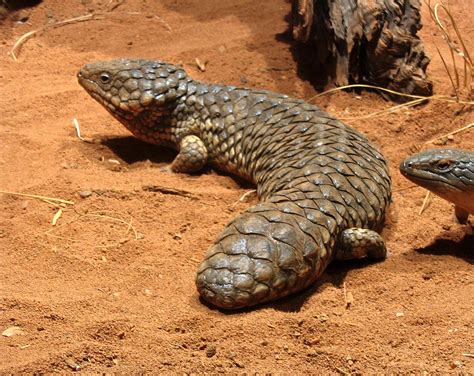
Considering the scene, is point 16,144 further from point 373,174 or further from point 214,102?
point 373,174

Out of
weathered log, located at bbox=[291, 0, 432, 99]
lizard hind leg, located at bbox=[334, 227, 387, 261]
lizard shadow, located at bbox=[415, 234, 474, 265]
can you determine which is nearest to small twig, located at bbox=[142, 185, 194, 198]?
lizard hind leg, located at bbox=[334, 227, 387, 261]

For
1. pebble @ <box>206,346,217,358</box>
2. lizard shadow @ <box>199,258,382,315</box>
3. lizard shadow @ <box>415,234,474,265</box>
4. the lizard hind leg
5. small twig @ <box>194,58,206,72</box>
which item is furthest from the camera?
small twig @ <box>194,58,206,72</box>

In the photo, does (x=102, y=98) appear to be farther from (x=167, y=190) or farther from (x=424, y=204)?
(x=424, y=204)

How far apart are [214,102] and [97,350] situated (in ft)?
8.68

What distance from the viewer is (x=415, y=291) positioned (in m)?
3.79

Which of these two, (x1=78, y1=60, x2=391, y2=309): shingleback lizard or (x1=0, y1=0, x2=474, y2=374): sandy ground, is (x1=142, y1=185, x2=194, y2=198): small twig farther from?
(x1=78, y1=60, x2=391, y2=309): shingleback lizard

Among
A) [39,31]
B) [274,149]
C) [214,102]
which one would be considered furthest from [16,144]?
[39,31]

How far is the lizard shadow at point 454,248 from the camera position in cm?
423

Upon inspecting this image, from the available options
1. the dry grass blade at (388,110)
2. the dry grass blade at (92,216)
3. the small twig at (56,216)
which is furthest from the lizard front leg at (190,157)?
the dry grass blade at (388,110)

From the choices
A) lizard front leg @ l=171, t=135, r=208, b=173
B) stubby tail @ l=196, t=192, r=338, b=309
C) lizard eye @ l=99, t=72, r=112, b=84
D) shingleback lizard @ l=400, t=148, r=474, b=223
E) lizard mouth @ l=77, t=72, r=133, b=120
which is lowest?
lizard front leg @ l=171, t=135, r=208, b=173

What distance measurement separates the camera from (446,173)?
4.28 m

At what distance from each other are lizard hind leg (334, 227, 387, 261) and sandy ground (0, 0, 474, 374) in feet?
0.28

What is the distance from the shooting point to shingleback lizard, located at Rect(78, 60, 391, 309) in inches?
143

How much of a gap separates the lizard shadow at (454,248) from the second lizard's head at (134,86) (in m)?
2.23
